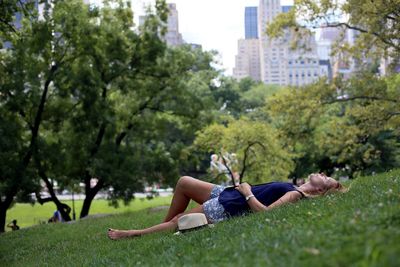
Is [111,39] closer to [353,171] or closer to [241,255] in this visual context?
[353,171]

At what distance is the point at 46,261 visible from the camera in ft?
22.2

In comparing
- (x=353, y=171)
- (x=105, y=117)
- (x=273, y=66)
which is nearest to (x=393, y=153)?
(x=353, y=171)

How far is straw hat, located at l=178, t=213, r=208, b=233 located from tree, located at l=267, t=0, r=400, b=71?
10430 mm

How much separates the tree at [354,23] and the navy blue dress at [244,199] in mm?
9506

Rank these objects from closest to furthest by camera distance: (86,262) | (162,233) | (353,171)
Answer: (86,262)
(162,233)
(353,171)

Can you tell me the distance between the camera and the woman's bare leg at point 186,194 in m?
6.89

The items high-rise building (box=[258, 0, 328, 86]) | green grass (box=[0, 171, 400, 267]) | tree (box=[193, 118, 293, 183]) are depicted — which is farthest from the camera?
high-rise building (box=[258, 0, 328, 86])

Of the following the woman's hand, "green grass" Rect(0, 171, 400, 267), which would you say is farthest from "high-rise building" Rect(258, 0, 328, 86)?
"green grass" Rect(0, 171, 400, 267)

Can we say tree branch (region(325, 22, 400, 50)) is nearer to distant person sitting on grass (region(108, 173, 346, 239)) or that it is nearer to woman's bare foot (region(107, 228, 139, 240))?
distant person sitting on grass (region(108, 173, 346, 239))

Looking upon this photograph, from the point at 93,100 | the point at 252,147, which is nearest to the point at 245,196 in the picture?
the point at 93,100

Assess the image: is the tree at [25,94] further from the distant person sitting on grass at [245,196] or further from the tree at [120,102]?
the distant person sitting on grass at [245,196]

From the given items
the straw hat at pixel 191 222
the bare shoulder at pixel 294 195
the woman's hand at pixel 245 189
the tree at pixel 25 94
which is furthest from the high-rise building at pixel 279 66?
the straw hat at pixel 191 222

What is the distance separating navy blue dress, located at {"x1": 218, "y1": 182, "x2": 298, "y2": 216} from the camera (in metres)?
6.53

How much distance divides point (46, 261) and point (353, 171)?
930 inches
